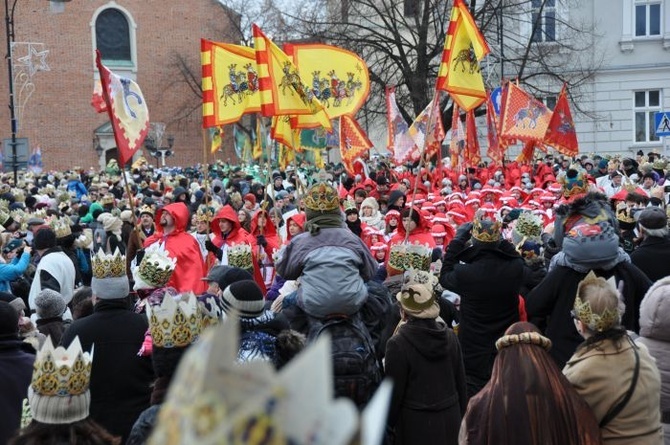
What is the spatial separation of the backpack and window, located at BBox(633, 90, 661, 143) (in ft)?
112

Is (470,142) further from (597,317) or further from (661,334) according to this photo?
(597,317)

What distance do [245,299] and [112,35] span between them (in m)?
48.4

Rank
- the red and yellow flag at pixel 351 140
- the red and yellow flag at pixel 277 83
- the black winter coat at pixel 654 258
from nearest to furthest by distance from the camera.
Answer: the black winter coat at pixel 654 258 → the red and yellow flag at pixel 277 83 → the red and yellow flag at pixel 351 140

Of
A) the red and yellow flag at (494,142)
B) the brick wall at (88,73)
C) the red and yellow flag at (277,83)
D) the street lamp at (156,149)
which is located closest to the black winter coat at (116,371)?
the red and yellow flag at (277,83)

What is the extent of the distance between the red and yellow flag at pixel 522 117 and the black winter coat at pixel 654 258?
11.5 meters

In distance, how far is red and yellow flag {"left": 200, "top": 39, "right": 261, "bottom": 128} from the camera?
11.9 meters

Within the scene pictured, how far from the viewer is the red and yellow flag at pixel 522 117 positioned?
61.7ft

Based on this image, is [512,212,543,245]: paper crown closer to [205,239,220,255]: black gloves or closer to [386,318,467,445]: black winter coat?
[205,239,220,255]: black gloves

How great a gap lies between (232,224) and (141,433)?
23.3 feet

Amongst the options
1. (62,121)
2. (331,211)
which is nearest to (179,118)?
(62,121)

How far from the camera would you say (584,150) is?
37969 millimetres

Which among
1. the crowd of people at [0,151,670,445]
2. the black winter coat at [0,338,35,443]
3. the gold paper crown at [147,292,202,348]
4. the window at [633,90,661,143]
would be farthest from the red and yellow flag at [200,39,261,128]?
the window at [633,90,661,143]

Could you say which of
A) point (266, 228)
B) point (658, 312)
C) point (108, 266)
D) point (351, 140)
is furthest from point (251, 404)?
point (351, 140)

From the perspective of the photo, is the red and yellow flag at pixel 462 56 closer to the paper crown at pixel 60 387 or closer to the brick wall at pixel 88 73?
the paper crown at pixel 60 387
